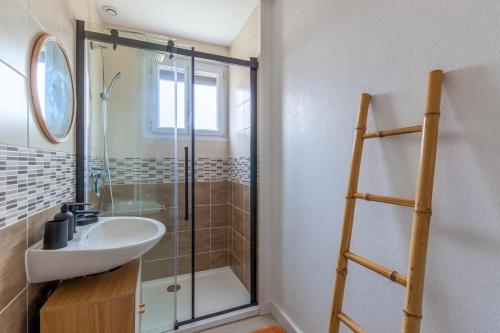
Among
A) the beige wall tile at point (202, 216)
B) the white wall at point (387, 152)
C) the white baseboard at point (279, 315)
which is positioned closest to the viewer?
the white wall at point (387, 152)

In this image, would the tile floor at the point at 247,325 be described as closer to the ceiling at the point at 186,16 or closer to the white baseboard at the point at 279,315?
the white baseboard at the point at 279,315

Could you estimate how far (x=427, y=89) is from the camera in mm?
715

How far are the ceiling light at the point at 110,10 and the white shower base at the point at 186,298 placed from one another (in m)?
2.23

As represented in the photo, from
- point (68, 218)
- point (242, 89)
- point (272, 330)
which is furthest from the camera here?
point (242, 89)

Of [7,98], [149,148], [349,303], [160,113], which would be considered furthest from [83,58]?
[349,303]

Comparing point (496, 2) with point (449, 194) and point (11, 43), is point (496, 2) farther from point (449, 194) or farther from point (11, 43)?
point (11, 43)

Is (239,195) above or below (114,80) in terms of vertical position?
below

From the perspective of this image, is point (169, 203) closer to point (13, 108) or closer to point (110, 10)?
point (13, 108)

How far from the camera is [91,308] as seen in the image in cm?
89

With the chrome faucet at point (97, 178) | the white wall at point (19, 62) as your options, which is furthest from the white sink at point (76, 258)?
the chrome faucet at point (97, 178)

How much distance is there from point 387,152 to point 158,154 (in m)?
1.58

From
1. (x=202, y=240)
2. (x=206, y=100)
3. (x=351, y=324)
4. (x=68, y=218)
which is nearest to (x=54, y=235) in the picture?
(x=68, y=218)

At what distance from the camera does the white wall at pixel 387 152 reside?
65cm

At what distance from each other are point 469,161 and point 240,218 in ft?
5.76
